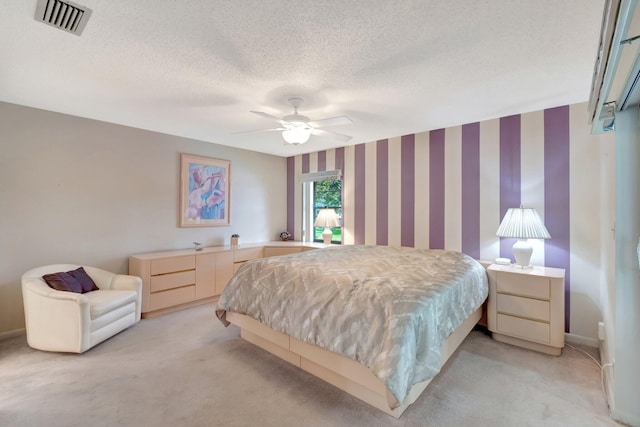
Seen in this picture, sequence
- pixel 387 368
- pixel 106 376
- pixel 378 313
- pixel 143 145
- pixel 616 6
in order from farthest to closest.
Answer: pixel 143 145, pixel 106 376, pixel 378 313, pixel 387 368, pixel 616 6

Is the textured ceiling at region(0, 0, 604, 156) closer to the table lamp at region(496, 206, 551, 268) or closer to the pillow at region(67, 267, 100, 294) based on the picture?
the table lamp at region(496, 206, 551, 268)

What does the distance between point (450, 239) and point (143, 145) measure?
4.38 m

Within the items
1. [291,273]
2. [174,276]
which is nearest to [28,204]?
[174,276]

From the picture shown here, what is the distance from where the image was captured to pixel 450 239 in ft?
12.3

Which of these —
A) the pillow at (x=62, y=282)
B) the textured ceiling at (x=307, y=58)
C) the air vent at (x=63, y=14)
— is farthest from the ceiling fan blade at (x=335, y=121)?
the pillow at (x=62, y=282)

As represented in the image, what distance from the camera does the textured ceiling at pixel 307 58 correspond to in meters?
1.60

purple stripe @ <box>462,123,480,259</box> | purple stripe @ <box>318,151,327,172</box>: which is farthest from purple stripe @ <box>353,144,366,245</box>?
purple stripe @ <box>462,123,480,259</box>

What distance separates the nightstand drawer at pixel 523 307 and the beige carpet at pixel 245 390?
0.35 m

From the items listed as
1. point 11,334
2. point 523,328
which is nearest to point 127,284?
point 11,334

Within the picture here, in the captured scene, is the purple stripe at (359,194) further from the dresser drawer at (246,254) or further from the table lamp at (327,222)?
the dresser drawer at (246,254)

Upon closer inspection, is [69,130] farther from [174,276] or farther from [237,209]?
[237,209]

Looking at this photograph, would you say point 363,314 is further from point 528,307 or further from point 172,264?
point 172,264

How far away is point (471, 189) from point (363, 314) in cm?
259

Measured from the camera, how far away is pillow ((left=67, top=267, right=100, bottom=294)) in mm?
2988
